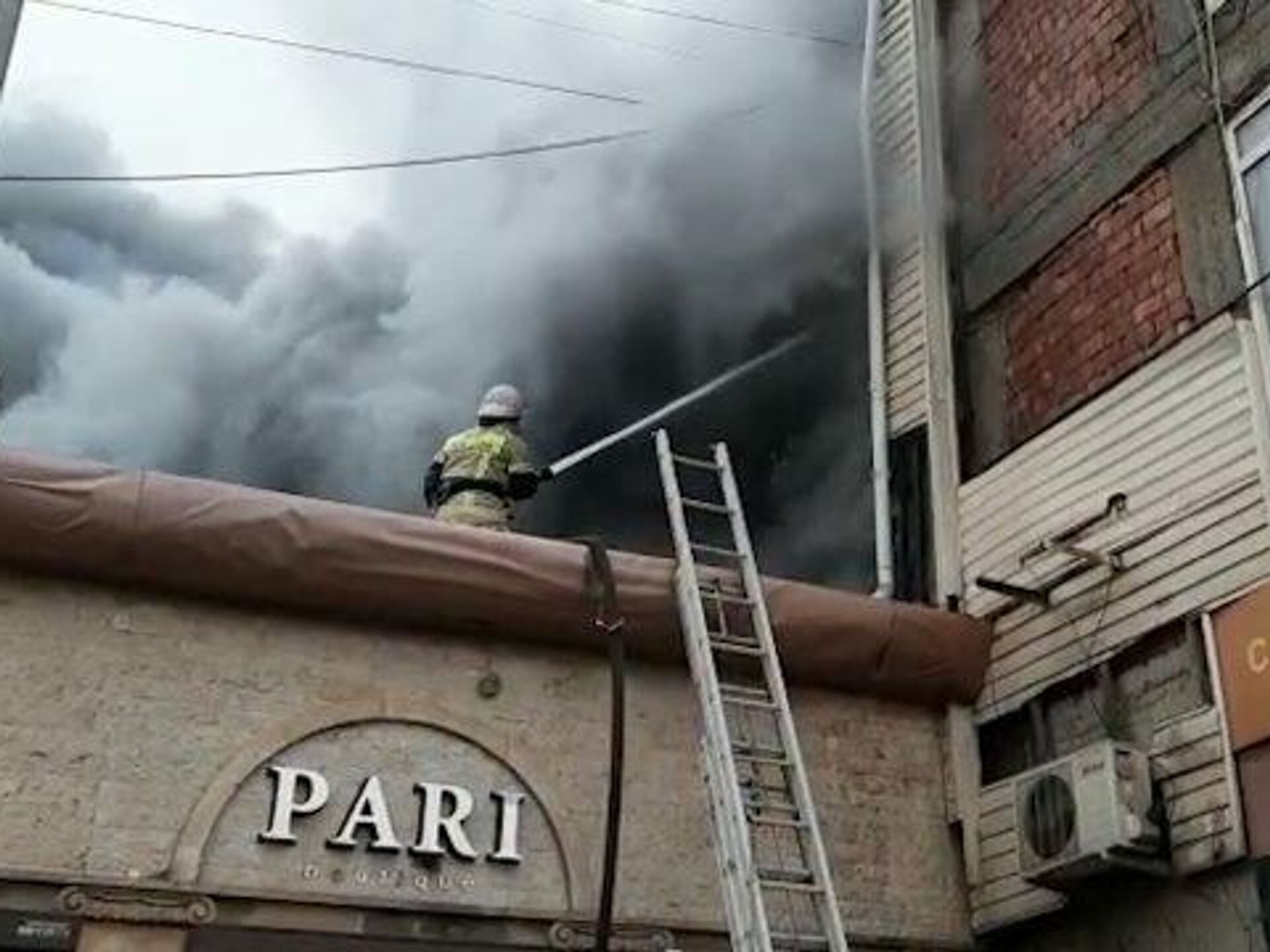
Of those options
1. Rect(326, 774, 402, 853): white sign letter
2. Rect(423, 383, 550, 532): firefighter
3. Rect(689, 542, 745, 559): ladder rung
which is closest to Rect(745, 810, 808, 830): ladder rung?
Rect(689, 542, 745, 559): ladder rung

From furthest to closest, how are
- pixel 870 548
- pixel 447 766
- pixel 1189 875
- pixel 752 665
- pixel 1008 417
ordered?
pixel 870 548
pixel 1008 417
pixel 752 665
pixel 447 766
pixel 1189 875

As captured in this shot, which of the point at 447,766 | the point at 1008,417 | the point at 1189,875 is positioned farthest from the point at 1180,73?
the point at 447,766

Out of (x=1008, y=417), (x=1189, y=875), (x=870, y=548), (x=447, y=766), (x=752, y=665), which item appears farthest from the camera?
(x=870, y=548)

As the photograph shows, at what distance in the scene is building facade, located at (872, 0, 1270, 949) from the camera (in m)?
6.41

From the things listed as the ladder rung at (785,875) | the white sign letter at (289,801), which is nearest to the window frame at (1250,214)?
the ladder rung at (785,875)

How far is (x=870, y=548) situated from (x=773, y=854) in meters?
2.57

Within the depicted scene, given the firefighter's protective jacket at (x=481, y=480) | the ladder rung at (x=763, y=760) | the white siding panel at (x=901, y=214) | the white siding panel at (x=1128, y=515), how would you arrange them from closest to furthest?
the ladder rung at (x=763, y=760), the white siding panel at (x=1128, y=515), the firefighter's protective jacket at (x=481, y=480), the white siding panel at (x=901, y=214)

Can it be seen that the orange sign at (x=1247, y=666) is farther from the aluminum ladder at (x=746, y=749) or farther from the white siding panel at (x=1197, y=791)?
the aluminum ladder at (x=746, y=749)

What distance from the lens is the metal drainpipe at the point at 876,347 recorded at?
8391 mm

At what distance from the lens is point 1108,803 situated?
6.33 m

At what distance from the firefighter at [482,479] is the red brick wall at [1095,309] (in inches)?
97.3

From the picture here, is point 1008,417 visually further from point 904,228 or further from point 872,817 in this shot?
point 872,817

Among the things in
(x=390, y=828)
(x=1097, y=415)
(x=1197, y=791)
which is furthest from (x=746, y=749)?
(x=1097, y=415)

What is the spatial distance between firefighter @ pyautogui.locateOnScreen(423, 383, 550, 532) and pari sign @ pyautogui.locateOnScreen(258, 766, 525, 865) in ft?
4.96
